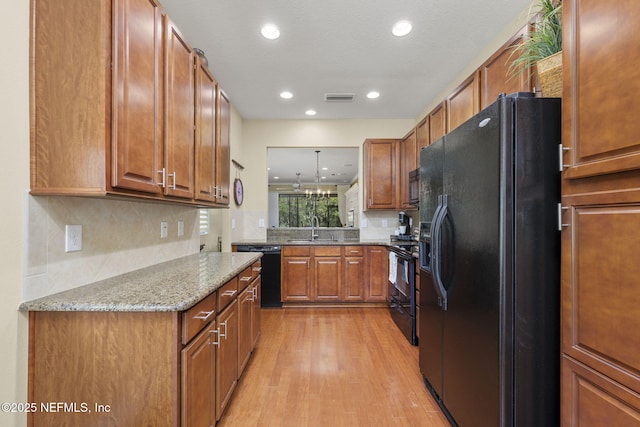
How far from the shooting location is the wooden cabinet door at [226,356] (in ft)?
5.26

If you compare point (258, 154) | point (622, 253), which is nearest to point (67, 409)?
point (622, 253)

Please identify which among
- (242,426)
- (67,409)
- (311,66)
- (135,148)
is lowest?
(242,426)

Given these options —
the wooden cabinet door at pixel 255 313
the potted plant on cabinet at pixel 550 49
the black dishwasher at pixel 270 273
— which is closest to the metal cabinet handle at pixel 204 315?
the wooden cabinet door at pixel 255 313

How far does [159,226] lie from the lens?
213cm

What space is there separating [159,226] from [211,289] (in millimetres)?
1014

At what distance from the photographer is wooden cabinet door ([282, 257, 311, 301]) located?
12.9 ft

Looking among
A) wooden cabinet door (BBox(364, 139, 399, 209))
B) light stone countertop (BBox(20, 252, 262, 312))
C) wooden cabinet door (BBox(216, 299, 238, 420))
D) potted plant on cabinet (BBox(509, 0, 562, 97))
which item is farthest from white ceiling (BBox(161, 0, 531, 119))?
wooden cabinet door (BBox(216, 299, 238, 420))

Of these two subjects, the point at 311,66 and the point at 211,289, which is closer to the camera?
the point at 211,289

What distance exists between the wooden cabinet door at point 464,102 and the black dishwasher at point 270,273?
2611 mm

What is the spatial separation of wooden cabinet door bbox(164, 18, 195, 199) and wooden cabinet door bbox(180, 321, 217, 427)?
0.83m

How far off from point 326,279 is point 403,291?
1.19 m

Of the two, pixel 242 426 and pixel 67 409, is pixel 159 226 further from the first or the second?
pixel 242 426

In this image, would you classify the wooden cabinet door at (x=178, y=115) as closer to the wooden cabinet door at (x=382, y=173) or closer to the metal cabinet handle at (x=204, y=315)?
the metal cabinet handle at (x=204, y=315)

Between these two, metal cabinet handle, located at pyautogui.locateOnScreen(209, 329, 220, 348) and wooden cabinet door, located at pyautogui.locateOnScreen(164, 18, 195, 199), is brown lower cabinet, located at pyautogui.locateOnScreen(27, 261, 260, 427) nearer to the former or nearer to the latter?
metal cabinet handle, located at pyautogui.locateOnScreen(209, 329, 220, 348)
